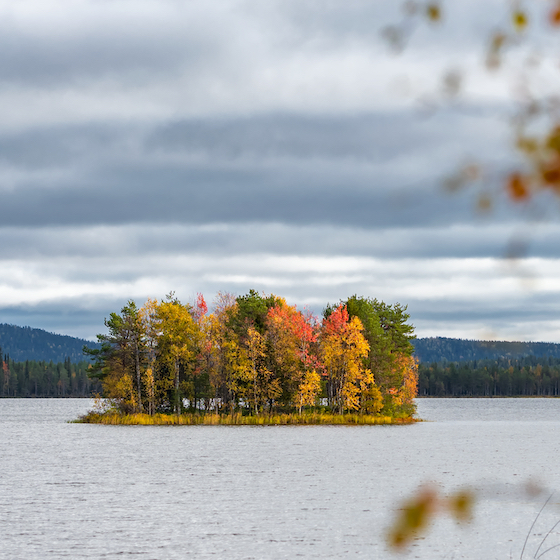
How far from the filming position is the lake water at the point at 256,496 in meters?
28.0

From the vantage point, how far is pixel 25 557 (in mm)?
25781

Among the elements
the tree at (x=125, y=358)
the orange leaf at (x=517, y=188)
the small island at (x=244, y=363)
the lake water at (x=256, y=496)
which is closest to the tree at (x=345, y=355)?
the small island at (x=244, y=363)

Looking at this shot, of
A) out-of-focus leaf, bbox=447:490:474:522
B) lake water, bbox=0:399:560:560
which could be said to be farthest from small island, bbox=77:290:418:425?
out-of-focus leaf, bbox=447:490:474:522

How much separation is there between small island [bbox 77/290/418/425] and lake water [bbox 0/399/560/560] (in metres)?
12.2

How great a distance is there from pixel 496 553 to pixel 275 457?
3792 cm

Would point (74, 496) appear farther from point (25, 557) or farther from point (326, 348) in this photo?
point (326, 348)

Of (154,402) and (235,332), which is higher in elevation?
(235,332)

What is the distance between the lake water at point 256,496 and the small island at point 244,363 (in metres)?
12.2

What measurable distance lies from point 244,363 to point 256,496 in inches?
1973

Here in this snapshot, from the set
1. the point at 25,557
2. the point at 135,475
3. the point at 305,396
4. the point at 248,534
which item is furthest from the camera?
the point at 305,396

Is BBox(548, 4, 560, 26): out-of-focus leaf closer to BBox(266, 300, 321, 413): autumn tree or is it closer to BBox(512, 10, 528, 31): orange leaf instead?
BBox(512, 10, 528, 31): orange leaf

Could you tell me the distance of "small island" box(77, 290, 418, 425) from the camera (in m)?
93.6

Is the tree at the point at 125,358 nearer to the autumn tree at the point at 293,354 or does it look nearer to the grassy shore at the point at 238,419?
the grassy shore at the point at 238,419

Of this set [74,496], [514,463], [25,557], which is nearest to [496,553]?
[25,557]
